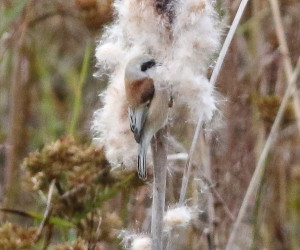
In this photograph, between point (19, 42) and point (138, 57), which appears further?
point (19, 42)

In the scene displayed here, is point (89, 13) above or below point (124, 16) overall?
below

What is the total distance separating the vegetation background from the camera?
4.44ft

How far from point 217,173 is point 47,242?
0.75m

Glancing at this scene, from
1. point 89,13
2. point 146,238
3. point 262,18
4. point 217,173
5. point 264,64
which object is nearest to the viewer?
point 146,238

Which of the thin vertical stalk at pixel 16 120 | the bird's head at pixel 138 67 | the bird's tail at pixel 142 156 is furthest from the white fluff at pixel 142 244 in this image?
the thin vertical stalk at pixel 16 120

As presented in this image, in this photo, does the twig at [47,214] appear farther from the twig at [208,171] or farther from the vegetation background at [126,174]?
the twig at [208,171]

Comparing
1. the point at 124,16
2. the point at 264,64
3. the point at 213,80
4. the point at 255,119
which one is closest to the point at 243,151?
the point at 255,119

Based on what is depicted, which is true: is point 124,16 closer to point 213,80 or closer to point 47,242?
point 213,80

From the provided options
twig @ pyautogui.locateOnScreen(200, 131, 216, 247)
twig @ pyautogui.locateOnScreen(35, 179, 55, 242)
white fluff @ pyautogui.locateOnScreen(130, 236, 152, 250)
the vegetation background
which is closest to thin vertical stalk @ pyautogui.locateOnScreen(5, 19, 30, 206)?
the vegetation background

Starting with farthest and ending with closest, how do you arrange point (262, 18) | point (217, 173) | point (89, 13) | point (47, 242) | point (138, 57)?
point (262, 18) → point (217, 173) → point (89, 13) → point (47, 242) → point (138, 57)

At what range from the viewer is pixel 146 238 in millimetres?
1144

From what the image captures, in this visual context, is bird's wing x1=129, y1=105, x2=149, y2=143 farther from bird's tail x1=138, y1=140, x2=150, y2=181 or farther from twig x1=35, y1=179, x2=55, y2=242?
twig x1=35, y1=179, x2=55, y2=242

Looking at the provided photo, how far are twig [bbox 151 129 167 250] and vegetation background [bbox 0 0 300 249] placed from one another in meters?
0.30

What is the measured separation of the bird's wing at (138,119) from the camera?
1.00m
